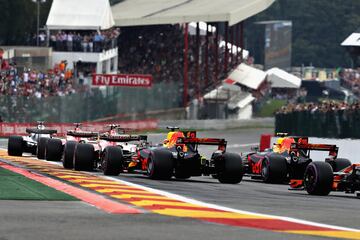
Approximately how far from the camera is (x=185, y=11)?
70.2 meters

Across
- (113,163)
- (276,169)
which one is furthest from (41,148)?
(276,169)

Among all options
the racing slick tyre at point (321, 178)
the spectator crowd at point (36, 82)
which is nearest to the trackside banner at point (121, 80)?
the spectator crowd at point (36, 82)

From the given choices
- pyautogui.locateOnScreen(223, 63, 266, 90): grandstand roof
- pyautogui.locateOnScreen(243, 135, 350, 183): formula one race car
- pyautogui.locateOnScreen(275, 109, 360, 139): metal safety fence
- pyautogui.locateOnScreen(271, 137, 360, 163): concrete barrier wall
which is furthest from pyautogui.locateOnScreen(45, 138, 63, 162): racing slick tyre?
pyautogui.locateOnScreen(223, 63, 266, 90): grandstand roof

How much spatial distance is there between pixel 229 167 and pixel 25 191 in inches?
274

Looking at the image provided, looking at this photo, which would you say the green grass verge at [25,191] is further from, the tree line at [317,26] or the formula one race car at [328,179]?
the tree line at [317,26]

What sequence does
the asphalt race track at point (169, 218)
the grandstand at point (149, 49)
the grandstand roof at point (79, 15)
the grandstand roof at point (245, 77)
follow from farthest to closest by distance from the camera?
1. the grandstand roof at point (245, 77)
2. the grandstand roof at point (79, 15)
3. the grandstand at point (149, 49)
4. the asphalt race track at point (169, 218)

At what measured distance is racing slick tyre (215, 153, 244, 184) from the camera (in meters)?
24.7

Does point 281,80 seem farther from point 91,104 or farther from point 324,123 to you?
point 324,123

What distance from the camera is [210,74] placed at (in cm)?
7744

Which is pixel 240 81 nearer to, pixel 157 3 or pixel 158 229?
pixel 157 3

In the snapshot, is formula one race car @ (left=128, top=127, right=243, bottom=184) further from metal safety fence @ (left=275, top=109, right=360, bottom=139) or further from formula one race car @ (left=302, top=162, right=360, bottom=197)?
metal safety fence @ (left=275, top=109, right=360, bottom=139)

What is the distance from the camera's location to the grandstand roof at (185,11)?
67.8 m

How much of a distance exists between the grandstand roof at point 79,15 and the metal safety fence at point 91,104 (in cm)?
491

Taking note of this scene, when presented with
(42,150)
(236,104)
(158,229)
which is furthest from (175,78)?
(158,229)
